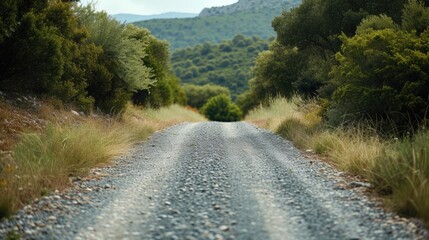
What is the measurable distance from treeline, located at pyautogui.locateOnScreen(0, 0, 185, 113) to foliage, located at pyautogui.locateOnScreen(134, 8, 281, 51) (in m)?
132

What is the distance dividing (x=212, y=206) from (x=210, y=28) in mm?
160788

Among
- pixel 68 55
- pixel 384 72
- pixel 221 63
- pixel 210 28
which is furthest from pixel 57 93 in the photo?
pixel 210 28

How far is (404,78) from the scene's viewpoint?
35.6 feet

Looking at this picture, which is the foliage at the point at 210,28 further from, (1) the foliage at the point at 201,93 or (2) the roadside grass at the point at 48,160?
(2) the roadside grass at the point at 48,160

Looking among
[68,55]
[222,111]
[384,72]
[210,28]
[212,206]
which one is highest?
[210,28]

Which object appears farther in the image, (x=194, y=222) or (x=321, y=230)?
(x=194, y=222)

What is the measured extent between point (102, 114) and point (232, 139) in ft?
18.3

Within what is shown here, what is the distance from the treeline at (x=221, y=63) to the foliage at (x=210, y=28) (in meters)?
41.9

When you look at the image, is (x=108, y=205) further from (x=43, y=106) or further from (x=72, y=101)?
(x=72, y=101)

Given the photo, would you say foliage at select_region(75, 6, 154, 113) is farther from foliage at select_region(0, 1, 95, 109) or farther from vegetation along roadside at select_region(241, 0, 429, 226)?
vegetation along roadside at select_region(241, 0, 429, 226)

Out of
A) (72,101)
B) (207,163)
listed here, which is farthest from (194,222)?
(72,101)

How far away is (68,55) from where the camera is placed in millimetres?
14219

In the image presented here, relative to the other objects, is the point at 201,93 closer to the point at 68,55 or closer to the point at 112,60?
the point at 112,60

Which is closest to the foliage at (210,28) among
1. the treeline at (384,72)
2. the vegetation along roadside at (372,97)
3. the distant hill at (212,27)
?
the distant hill at (212,27)
